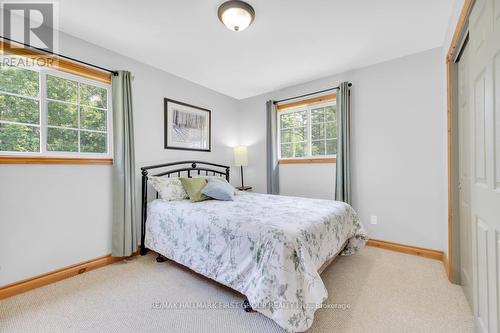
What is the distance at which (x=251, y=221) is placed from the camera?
1751 mm

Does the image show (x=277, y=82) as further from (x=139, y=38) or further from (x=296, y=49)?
(x=139, y=38)

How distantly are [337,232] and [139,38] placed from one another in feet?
9.53

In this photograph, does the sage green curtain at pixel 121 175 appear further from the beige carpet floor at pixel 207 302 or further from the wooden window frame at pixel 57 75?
the beige carpet floor at pixel 207 302

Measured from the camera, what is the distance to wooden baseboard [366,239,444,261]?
2508 millimetres

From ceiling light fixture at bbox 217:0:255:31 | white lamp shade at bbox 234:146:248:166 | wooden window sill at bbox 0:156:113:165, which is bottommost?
wooden window sill at bbox 0:156:113:165

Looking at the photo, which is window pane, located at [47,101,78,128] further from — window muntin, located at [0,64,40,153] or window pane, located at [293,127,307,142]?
window pane, located at [293,127,307,142]

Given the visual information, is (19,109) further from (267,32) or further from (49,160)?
(267,32)

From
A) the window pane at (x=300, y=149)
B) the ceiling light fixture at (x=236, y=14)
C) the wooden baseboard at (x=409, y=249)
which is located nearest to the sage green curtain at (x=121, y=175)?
the ceiling light fixture at (x=236, y=14)

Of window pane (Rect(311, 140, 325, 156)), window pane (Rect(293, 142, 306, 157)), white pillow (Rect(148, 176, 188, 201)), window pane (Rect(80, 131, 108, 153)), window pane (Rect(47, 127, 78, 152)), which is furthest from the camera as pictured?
window pane (Rect(293, 142, 306, 157))

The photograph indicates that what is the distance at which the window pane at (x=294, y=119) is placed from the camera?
145 inches

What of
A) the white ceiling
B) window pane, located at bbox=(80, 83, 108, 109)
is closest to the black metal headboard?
window pane, located at bbox=(80, 83, 108, 109)

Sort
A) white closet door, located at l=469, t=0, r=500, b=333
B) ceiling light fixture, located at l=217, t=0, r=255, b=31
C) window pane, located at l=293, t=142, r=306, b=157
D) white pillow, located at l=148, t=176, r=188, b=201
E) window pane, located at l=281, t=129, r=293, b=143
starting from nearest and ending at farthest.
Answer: white closet door, located at l=469, t=0, r=500, b=333
ceiling light fixture, located at l=217, t=0, r=255, b=31
white pillow, located at l=148, t=176, r=188, b=201
window pane, located at l=293, t=142, r=306, b=157
window pane, located at l=281, t=129, r=293, b=143

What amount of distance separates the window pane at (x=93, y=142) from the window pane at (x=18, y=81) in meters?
0.54

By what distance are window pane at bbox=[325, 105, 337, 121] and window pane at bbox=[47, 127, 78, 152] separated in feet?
11.0
